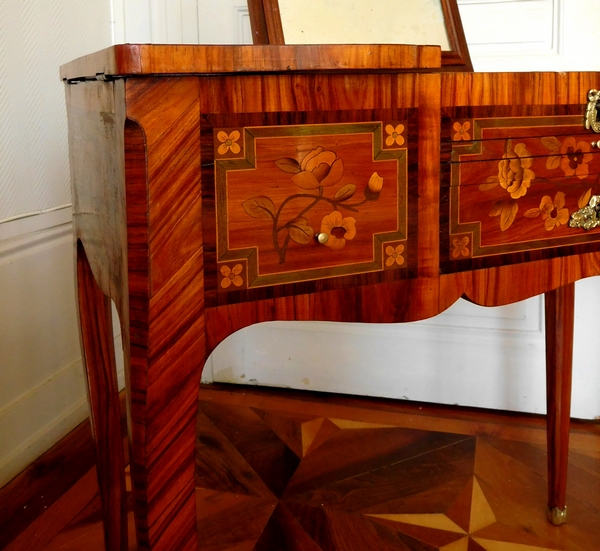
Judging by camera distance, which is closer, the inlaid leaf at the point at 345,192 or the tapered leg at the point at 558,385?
the inlaid leaf at the point at 345,192

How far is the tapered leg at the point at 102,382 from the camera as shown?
907mm

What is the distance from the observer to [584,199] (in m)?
0.82

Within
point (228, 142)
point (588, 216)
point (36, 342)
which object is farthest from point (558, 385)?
point (36, 342)

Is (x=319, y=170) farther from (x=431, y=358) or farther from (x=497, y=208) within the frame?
(x=431, y=358)

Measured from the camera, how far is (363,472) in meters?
1.33

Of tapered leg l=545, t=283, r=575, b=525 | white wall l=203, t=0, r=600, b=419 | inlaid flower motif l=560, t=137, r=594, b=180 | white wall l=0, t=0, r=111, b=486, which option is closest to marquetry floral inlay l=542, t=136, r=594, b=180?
inlaid flower motif l=560, t=137, r=594, b=180

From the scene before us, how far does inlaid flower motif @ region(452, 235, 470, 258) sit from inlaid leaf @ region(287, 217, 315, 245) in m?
0.18

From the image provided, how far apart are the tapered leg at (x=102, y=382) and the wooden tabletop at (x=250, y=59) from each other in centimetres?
34

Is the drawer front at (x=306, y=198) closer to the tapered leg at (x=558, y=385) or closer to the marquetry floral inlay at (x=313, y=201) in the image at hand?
the marquetry floral inlay at (x=313, y=201)

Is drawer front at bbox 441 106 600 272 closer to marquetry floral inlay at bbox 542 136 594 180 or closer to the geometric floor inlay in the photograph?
marquetry floral inlay at bbox 542 136 594 180

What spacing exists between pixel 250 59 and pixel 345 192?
161 millimetres

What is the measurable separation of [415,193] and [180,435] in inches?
13.1

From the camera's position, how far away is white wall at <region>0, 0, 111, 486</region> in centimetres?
126

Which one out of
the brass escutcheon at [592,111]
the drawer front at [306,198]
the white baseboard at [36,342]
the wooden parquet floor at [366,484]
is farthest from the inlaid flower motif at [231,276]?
the white baseboard at [36,342]
